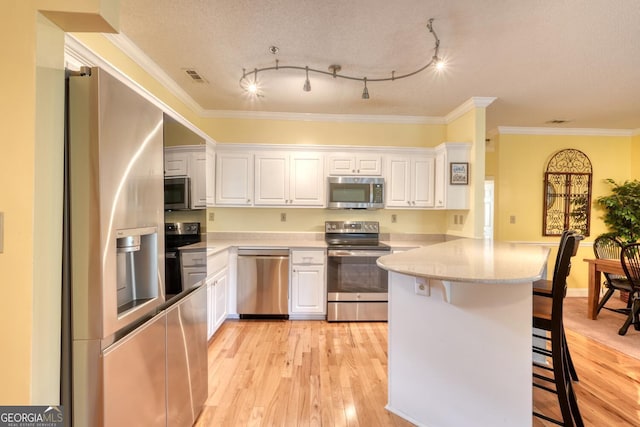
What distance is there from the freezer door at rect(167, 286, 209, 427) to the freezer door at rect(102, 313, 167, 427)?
0.08m

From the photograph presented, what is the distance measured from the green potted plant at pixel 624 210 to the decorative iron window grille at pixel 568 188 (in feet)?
0.91

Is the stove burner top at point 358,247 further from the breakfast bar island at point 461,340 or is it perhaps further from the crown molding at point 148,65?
the crown molding at point 148,65

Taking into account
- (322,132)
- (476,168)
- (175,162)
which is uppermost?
(322,132)

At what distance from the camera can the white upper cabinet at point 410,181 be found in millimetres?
3789

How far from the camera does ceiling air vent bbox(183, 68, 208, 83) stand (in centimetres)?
275

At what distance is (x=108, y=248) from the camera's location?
99 centimetres

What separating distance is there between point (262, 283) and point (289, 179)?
132 centimetres

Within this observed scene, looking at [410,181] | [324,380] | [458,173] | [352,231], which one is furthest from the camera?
[352,231]

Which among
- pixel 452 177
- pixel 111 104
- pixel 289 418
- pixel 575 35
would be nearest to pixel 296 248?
pixel 289 418

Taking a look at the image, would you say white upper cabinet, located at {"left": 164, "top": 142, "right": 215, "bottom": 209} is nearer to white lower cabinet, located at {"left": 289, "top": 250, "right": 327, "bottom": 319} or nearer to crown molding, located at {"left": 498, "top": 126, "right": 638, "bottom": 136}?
white lower cabinet, located at {"left": 289, "top": 250, "right": 327, "bottom": 319}

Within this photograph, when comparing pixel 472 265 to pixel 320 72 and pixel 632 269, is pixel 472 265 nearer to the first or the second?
pixel 320 72

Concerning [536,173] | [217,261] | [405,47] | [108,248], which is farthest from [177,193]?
[536,173]

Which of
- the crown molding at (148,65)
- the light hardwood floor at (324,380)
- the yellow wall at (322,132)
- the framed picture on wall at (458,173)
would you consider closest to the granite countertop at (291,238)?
the framed picture on wall at (458,173)

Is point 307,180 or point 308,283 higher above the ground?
point 307,180
